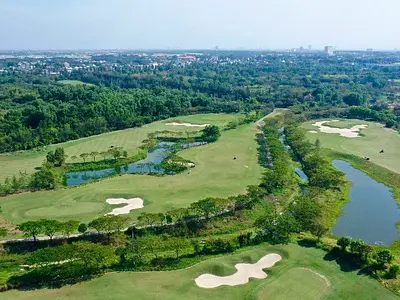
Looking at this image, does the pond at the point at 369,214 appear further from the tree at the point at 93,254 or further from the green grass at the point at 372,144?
the tree at the point at 93,254

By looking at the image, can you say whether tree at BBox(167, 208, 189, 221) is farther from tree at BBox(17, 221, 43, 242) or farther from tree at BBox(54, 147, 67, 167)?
tree at BBox(54, 147, 67, 167)

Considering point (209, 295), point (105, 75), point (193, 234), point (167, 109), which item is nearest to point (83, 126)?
point (167, 109)

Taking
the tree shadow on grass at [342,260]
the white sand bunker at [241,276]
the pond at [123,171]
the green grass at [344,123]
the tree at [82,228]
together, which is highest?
the tree at [82,228]

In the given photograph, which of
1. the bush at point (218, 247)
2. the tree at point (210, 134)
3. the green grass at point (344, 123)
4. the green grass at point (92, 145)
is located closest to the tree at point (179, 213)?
the bush at point (218, 247)

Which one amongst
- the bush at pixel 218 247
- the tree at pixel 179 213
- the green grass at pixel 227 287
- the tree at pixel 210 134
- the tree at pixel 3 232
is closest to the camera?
the green grass at pixel 227 287

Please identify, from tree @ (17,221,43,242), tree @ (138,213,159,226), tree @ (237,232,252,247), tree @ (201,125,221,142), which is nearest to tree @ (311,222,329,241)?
tree @ (237,232,252,247)

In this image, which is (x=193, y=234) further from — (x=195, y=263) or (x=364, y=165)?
(x=364, y=165)

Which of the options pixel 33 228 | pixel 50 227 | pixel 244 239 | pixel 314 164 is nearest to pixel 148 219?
pixel 50 227

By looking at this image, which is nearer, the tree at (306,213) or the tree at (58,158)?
the tree at (306,213)
